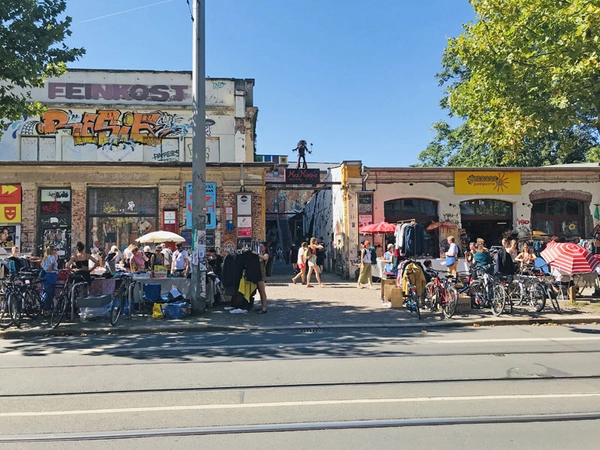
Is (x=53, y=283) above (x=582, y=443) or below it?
above

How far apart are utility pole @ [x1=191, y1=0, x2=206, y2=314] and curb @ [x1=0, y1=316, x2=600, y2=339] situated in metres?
1.52

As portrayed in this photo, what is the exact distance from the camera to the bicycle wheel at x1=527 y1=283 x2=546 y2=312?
11203 millimetres

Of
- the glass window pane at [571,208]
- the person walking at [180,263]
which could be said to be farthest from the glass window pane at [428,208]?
the person walking at [180,263]

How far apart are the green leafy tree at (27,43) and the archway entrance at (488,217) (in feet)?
54.7

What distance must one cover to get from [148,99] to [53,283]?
13.9 m

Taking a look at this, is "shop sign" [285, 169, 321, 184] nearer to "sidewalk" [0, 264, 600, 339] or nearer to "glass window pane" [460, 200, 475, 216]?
"glass window pane" [460, 200, 475, 216]

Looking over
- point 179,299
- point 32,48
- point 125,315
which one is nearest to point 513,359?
point 179,299

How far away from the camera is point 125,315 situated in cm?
1131

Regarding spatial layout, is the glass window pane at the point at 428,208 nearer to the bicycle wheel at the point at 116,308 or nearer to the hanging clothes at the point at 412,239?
the hanging clothes at the point at 412,239

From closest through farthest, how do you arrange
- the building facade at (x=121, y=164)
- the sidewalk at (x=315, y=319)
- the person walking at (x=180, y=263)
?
the sidewalk at (x=315, y=319)
the person walking at (x=180, y=263)
the building facade at (x=121, y=164)

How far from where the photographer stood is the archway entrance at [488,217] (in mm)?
20984

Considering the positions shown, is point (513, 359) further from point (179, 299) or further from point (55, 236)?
point (55, 236)

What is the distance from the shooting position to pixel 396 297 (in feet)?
40.7

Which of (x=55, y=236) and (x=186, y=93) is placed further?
(x=186, y=93)
